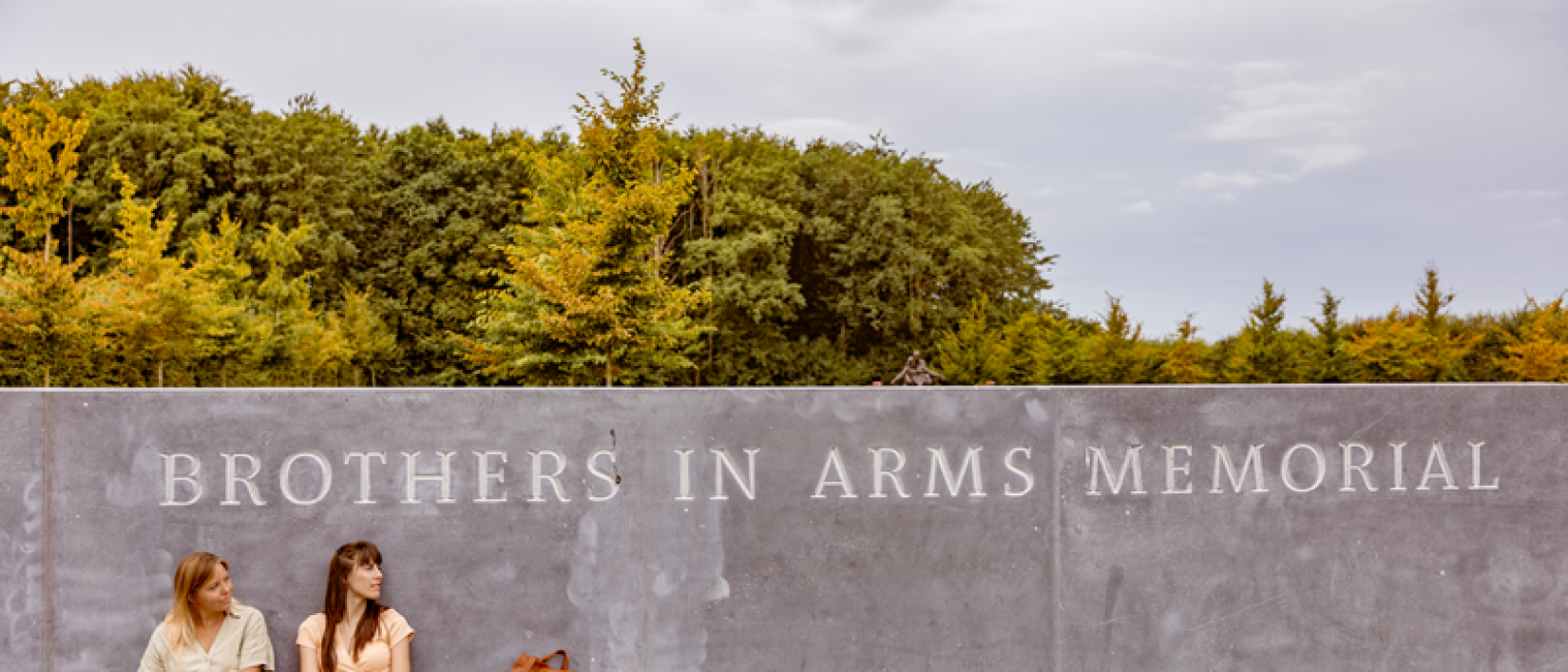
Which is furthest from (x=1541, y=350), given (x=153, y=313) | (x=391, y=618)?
(x=153, y=313)

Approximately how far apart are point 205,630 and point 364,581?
68 centimetres

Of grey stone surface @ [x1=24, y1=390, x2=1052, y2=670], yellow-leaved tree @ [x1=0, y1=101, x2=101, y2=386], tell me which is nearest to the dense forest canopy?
yellow-leaved tree @ [x1=0, y1=101, x2=101, y2=386]

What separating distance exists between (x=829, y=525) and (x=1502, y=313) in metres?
41.1

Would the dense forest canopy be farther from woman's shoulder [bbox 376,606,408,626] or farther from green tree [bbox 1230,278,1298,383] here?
woman's shoulder [bbox 376,606,408,626]

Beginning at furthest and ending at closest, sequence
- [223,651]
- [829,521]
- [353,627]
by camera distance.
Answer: [829,521]
[353,627]
[223,651]

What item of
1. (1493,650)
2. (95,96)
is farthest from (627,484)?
(95,96)

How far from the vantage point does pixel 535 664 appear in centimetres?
441

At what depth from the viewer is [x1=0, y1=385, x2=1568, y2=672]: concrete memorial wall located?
4410mm

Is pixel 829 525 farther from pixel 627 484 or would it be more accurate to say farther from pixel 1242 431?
pixel 1242 431

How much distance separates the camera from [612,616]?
4562 mm

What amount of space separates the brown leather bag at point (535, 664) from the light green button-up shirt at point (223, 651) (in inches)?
42.7

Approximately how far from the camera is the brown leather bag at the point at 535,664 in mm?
4402

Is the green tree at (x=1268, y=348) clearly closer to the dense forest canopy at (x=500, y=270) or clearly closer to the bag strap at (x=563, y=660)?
the dense forest canopy at (x=500, y=270)

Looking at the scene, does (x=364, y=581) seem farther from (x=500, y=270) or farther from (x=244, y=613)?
(x=500, y=270)
